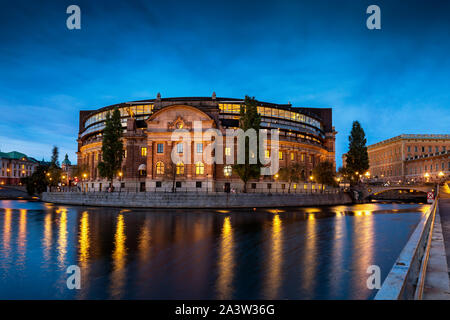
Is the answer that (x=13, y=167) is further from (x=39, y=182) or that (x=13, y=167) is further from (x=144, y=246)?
(x=144, y=246)

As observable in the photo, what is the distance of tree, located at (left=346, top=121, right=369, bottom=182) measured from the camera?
75375 mm

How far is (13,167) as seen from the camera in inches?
5689

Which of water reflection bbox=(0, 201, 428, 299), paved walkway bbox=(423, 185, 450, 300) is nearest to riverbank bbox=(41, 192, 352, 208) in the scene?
water reflection bbox=(0, 201, 428, 299)

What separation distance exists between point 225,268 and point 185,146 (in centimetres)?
5137

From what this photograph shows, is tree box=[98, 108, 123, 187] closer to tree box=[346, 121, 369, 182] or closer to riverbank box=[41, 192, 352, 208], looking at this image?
riverbank box=[41, 192, 352, 208]

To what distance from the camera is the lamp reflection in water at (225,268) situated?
8.73 metres

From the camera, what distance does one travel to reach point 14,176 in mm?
144750

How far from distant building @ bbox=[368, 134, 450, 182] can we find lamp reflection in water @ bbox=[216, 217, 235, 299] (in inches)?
3867

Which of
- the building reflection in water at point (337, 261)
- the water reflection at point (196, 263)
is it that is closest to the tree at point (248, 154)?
the water reflection at point (196, 263)

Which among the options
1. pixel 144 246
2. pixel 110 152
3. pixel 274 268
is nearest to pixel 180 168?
pixel 110 152

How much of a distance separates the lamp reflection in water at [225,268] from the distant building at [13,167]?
15415 cm
